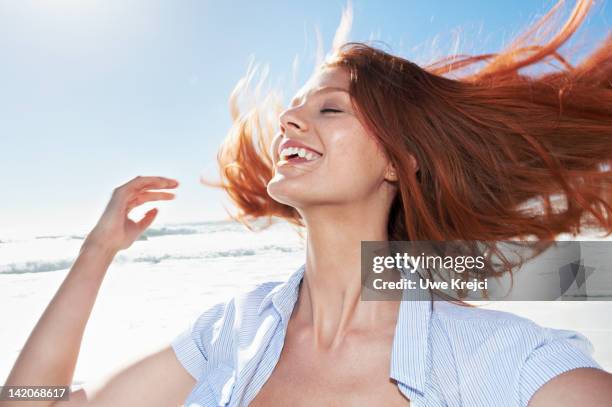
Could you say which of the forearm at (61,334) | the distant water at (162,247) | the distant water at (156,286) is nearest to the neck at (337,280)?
the distant water at (156,286)

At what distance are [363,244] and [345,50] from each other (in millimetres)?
917

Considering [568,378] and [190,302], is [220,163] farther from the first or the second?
[190,302]

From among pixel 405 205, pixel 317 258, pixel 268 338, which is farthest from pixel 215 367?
pixel 405 205

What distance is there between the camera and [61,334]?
2.33 meters

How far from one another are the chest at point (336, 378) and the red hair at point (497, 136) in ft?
2.12

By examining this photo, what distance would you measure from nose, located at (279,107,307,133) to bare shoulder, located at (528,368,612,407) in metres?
1.33

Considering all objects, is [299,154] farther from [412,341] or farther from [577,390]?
[577,390]

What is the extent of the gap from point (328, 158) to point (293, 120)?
24 centimetres

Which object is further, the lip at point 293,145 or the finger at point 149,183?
the finger at point 149,183

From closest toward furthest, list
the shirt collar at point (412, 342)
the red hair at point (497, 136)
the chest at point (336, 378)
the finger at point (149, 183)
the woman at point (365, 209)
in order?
the shirt collar at point (412, 342) → the chest at point (336, 378) → the woman at point (365, 209) → the red hair at point (497, 136) → the finger at point (149, 183)

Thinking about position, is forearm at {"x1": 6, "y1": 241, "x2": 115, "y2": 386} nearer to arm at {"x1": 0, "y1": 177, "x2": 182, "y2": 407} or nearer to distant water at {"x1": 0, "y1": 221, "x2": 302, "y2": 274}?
arm at {"x1": 0, "y1": 177, "x2": 182, "y2": 407}

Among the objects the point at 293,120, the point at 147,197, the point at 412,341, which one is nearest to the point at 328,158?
the point at 293,120

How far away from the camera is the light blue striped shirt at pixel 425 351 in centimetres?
178

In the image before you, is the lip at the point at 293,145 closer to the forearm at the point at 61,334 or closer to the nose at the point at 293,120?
the nose at the point at 293,120
